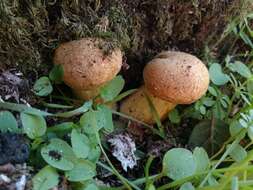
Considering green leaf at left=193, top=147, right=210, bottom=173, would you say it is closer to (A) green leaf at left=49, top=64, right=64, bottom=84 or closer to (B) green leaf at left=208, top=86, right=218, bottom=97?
(B) green leaf at left=208, top=86, right=218, bottom=97

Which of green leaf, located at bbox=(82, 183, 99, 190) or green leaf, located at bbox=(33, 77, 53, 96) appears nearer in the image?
green leaf, located at bbox=(82, 183, 99, 190)

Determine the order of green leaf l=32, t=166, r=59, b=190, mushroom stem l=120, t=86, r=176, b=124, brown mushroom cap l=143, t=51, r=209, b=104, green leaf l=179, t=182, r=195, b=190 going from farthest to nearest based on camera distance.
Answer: mushroom stem l=120, t=86, r=176, b=124 < brown mushroom cap l=143, t=51, r=209, b=104 < green leaf l=179, t=182, r=195, b=190 < green leaf l=32, t=166, r=59, b=190

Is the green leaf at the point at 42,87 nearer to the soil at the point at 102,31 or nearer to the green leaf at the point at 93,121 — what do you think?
the soil at the point at 102,31

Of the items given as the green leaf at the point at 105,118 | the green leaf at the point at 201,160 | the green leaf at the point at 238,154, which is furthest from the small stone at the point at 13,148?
the green leaf at the point at 238,154

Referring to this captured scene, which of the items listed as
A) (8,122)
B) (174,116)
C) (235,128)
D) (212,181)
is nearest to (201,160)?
(212,181)

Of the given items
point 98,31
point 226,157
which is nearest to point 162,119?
point 226,157

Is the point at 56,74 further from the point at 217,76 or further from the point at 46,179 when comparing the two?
the point at 217,76

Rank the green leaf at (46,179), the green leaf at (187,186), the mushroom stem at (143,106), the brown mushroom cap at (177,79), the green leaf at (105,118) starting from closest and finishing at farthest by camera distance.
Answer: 1. the green leaf at (46,179)
2. the green leaf at (187,186)
3. the green leaf at (105,118)
4. the brown mushroom cap at (177,79)
5. the mushroom stem at (143,106)

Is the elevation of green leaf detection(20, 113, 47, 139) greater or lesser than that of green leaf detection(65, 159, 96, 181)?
greater

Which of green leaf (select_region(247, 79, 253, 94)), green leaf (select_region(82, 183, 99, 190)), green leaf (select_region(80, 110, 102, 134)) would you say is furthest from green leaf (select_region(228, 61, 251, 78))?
green leaf (select_region(82, 183, 99, 190))
